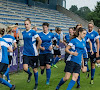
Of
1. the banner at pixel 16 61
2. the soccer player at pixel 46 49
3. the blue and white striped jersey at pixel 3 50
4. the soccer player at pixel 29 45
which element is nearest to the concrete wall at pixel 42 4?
the banner at pixel 16 61

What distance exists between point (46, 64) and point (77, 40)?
2.13 metres

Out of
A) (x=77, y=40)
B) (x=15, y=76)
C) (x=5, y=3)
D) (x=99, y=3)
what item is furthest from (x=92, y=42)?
(x=99, y=3)

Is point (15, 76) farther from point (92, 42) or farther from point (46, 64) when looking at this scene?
point (92, 42)

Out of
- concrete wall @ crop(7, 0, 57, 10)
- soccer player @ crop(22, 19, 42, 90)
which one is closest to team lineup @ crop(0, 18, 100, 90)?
soccer player @ crop(22, 19, 42, 90)

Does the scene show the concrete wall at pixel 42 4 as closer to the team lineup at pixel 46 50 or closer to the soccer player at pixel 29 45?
the team lineup at pixel 46 50

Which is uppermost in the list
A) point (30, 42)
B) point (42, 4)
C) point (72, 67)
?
point (42, 4)

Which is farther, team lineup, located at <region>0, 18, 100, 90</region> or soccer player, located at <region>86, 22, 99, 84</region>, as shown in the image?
soccer player, located at <region>86, 22, 99, 84</region>

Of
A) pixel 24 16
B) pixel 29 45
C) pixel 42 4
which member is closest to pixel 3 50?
pixel 29 45

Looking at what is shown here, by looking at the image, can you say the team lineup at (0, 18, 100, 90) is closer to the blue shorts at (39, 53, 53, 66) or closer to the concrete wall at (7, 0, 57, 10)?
the blue shorts at (39, 53, 53, 66)

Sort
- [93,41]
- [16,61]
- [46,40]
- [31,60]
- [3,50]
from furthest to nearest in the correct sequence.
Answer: [16,61] → [93,41] → [46,40] → [31,60] → [3,50]

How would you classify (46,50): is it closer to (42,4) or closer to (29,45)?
(29,45)

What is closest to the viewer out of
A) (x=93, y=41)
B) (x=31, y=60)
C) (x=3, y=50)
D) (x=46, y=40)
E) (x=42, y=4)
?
(x=3, y=50)

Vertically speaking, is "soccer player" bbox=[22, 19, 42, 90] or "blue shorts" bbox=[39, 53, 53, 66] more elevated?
"soccer player" bbox=[22, 19, 42, 90]

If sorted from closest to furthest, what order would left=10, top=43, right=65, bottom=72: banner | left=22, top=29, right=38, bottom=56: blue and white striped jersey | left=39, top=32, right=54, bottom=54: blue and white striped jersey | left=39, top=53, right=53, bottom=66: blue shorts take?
left=22, top=29, right=38, bottom=56: blue and white striped jersey, left=39, top=32, right=54, bottom=54: blue and white striped jersey, left=39, top=53, right=53, bottom=66: blue shorts, left=10, top=43, right=65, bottom=72: banner
